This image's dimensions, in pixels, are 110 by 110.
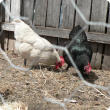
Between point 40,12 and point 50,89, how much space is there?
1456 mm

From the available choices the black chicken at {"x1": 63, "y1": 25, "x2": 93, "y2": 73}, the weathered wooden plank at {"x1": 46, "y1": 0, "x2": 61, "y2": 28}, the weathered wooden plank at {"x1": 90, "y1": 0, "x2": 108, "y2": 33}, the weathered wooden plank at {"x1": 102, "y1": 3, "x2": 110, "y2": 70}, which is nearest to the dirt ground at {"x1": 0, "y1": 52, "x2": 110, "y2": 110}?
the weathered wooden plank at {"x1": 102, "y1": 3, "x2": 110, "y2": 70}

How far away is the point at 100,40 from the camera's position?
2.24 metres

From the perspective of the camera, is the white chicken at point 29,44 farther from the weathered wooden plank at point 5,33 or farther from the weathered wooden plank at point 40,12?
the weathered wooden plank at point 5,33

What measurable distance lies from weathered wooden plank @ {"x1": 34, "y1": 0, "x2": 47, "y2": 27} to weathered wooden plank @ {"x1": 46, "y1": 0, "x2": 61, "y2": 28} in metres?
0.07

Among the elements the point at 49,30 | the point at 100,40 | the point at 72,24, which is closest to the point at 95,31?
the point at 100,40

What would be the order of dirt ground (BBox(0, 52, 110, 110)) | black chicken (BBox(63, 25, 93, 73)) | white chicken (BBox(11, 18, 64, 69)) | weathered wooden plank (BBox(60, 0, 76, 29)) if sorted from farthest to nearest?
weathered wooden plank (BBox(60, 0, 76, 29)), white chicken (BBox(11, 18, 64, 69)), black chicken (BBox(63, 25, 93, 73)), dirt ground (BBox(0, 52, 110, 110))

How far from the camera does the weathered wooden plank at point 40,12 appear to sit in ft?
8.53

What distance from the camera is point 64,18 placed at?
98.4 inches

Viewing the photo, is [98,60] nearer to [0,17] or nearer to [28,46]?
[28,46]

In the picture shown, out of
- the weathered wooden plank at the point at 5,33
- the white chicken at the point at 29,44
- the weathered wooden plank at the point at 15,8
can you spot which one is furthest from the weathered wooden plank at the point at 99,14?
the weathered wooden plank at the point at 5,33

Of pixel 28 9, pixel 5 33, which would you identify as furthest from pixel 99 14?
pixel 5 33

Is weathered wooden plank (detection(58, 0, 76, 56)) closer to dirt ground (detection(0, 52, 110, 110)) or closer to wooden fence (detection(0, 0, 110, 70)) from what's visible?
wooden fence (detection(0, 0, 110, 70))

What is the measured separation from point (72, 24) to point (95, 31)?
38 centimetres

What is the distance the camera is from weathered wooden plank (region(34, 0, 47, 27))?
2.60 m
